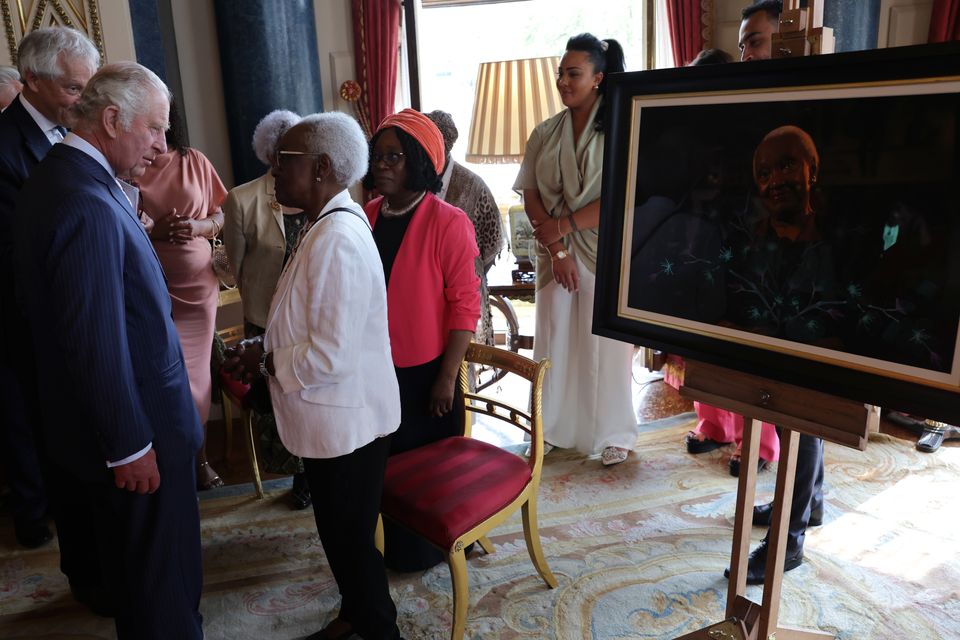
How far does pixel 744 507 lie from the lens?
5.74 feet

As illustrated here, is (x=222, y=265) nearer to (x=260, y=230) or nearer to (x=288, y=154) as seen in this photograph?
(x=260, y=230)

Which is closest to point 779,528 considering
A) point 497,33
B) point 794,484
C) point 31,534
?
point 794,484

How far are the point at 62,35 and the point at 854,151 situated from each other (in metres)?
2.31

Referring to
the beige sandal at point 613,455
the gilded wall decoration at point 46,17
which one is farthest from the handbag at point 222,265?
the beige sandal at point 613,455

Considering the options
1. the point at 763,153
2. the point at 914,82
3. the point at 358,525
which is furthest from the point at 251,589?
the point at 914,82

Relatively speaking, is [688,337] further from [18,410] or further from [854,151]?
[18,410]

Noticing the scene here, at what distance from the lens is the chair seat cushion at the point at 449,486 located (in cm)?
198

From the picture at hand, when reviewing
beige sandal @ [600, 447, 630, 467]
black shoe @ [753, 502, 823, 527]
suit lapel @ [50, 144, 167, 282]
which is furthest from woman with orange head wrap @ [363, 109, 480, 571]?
black shoe @ [753, 502, 823, 527]

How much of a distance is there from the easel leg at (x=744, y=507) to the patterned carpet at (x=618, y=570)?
1.52ft

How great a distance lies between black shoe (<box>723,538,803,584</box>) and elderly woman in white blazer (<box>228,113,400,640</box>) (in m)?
1.26

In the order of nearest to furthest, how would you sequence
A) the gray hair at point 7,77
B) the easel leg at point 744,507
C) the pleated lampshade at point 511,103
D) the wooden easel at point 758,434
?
the wooden easel at point 758,434, the easel leg at point 744,507, the gray hair at point 7,77, the pleated lampshade at point 511,103

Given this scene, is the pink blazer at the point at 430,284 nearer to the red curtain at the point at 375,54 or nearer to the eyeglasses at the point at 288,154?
the eyeglasses at the point at 288,154

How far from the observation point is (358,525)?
6.12 ft

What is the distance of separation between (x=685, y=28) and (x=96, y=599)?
Answer: 4.61m
